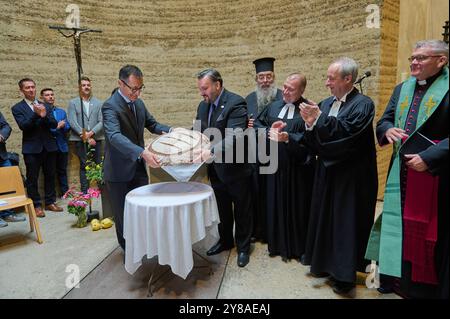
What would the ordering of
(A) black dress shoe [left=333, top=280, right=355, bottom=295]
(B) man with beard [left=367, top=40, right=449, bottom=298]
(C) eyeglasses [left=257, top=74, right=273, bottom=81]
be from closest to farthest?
(B) man with beard [left=367, top=40, right=449, bottom=298]
(A) black dress shoe [left=333, top=280, right=355, bottom=295]
(C) eyeglasses [left=257, top=74, right=273, bottom=81]

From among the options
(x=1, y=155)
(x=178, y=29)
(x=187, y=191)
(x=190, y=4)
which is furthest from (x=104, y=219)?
(x=190, y=4)

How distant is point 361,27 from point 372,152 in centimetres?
294

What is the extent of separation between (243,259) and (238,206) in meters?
0.51

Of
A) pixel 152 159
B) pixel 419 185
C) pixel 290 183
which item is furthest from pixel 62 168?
pixel 419 185

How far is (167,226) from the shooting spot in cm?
227

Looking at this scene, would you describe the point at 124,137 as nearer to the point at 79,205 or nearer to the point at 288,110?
the point at 288,110

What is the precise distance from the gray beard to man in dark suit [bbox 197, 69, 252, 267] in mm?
842

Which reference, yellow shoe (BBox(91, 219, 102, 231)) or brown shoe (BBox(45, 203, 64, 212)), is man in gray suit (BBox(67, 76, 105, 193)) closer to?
brown shoe (BBox(45, 203, 64, 212))

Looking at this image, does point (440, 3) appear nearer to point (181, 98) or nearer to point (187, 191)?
point (187, 191)

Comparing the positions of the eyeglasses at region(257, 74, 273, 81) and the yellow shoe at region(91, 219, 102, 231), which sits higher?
the eyeglasses at region(257, 74, 273, 81)

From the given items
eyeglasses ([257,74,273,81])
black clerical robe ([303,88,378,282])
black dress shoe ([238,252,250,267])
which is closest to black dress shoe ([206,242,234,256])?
black dress shoe ([238,252,250,267])

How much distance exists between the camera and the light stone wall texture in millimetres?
4887

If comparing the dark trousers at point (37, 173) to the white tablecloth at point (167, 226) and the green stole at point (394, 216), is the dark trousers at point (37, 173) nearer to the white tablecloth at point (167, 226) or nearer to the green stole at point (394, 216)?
the white tablecloth at point (167, 226)

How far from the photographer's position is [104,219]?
4.16 metres
